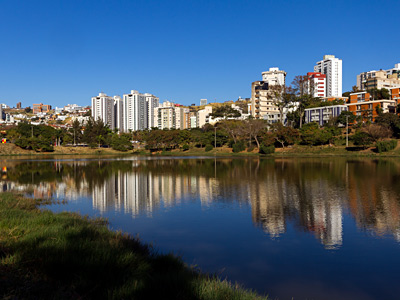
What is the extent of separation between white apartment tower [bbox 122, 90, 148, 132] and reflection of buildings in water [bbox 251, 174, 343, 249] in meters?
172

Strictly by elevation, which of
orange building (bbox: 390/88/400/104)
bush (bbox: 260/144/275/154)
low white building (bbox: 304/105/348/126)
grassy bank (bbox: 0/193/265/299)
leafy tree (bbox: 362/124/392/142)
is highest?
orange building (bbox: 390/88/400/104)

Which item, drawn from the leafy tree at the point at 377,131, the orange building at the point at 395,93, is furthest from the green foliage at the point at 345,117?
the orange building at the point at 395,93

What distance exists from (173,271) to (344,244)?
5948 mm

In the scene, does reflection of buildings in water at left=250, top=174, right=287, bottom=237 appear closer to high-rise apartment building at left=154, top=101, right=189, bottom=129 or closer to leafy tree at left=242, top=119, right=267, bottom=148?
leafy tree at left=242, top=119, right=267, bottom=148

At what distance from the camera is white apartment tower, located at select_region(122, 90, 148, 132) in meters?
190

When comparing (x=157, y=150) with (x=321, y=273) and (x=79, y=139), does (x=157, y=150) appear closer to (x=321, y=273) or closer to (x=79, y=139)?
(x=79, y=139)

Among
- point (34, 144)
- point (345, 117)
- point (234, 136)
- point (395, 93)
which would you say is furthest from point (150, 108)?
point (345, 117)

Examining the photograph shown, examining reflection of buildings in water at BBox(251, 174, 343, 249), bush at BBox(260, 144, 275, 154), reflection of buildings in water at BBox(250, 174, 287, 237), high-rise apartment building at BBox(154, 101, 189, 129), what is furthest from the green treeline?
high-rise apartment building at BBox(154, 101, 189, 129)

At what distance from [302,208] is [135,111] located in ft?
592

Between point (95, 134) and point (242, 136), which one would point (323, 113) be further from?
point (95, 134)

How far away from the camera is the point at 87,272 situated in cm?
645

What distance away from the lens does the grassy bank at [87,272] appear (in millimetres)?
5711

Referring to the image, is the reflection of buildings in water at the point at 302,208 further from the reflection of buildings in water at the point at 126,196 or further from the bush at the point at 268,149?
the bush at the point at 268,149

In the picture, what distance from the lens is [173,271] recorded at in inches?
284
